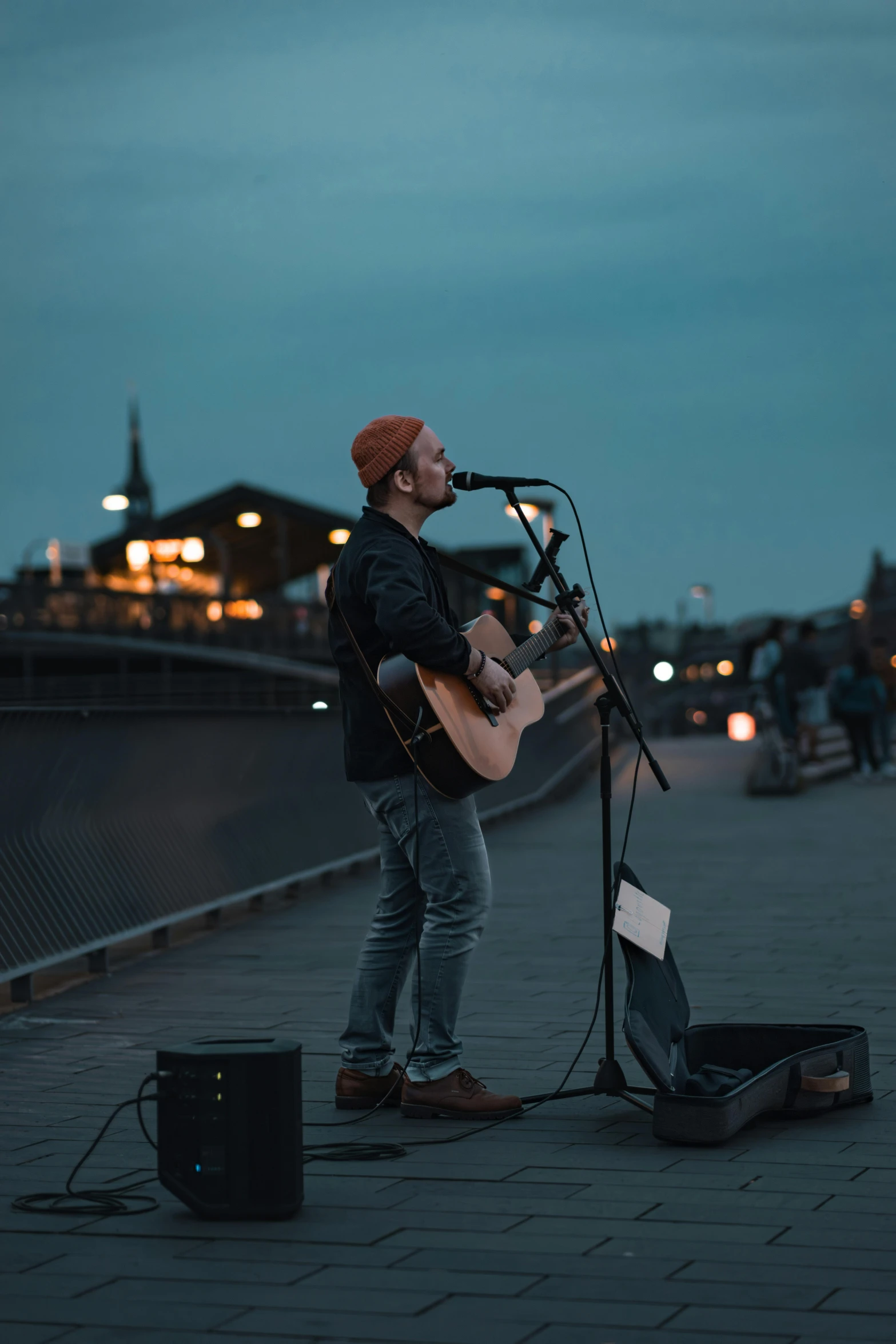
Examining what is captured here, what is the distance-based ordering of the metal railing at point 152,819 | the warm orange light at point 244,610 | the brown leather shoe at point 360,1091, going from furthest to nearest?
the warm orange light at point 244,610, the metal railing at point 152,819, the brown leather shoe at point 360,1091

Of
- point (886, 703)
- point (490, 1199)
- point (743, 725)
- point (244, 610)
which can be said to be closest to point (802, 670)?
point (886, 703)

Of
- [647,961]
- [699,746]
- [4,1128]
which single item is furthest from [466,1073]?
[699,746]

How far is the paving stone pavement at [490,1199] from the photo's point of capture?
3.33m

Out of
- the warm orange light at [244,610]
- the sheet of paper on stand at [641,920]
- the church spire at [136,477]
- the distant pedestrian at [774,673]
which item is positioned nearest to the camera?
the sheet of paper on stand at [641,920]

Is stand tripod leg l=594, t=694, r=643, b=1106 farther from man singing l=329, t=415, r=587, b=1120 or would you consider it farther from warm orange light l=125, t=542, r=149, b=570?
warm orange light l=125, t=542, r=149, b=570

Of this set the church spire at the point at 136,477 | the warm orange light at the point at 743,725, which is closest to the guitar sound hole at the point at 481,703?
the warm orange light at the point at 743,725

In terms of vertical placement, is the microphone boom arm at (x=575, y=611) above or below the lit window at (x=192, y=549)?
below

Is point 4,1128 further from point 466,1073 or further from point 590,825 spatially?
point 590,825

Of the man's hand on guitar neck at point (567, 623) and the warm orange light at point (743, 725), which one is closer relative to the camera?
the man's hand on guitar neck at point (567, 623)

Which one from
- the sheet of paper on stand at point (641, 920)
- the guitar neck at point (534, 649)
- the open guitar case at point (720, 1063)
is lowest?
the open guitar case at point (720, 1063)

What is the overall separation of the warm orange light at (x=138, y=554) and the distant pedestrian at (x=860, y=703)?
1737 inches

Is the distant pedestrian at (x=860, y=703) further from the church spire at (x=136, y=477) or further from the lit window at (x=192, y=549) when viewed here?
the church spire at (x=136, y=477)

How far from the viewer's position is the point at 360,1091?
204 inches

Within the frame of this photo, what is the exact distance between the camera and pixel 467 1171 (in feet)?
14.5
